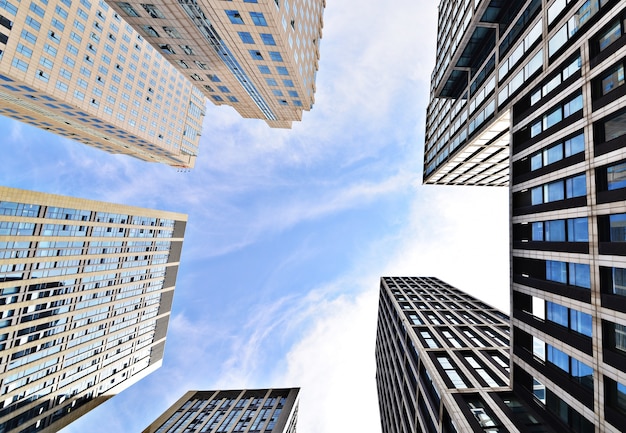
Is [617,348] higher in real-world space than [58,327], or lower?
higher

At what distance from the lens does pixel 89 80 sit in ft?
181

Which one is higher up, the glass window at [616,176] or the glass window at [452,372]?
the glass window at [616,176]

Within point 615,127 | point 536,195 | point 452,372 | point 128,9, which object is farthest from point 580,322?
point 128,9

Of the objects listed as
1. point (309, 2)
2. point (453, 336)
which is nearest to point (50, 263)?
point (309, 2)

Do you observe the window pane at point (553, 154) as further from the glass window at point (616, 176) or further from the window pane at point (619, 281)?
the window pane at point (619, 281)

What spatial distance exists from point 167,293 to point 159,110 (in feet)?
186

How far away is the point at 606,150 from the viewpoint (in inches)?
623

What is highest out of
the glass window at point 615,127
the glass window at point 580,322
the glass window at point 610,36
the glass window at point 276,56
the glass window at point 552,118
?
the glass window at point 276,56

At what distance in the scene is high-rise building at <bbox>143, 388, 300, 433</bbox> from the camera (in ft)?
189

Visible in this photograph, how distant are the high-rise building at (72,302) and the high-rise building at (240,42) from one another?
3663cm

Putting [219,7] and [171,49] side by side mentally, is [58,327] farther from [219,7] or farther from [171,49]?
[219,7]

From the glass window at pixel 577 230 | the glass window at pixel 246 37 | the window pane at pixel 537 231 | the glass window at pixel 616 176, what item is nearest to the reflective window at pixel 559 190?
the glass window at pixel 616 176

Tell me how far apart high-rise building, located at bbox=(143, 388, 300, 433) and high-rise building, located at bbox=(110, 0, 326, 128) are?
70.5 meters

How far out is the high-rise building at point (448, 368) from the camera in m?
24.6
